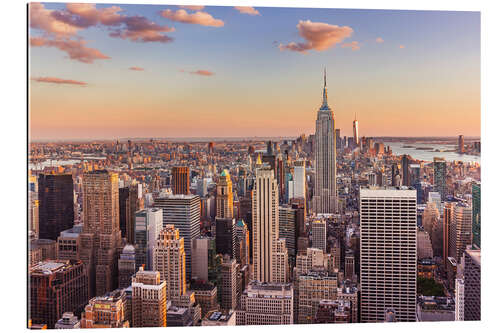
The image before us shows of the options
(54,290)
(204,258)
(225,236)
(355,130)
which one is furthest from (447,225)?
(54,290)

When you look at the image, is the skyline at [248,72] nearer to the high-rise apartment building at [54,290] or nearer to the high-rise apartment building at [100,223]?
the high-rise apartment building at [100,223]

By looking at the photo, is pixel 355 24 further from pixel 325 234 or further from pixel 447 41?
pixel 325 234

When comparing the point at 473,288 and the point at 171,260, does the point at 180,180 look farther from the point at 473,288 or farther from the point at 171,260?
the point at 473,288

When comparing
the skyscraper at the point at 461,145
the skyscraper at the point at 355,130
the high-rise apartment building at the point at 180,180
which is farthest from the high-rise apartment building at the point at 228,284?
the skyscraper at the point at 461,145
